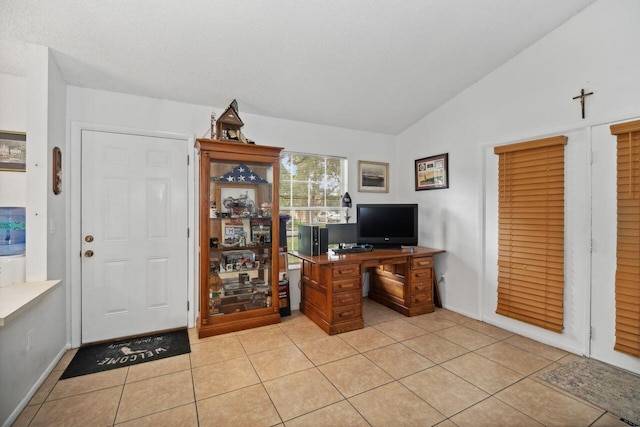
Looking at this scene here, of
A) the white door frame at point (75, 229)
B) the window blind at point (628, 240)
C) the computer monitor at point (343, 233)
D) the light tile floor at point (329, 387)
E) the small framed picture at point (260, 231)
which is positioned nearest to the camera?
the light tile floor at point (329, 387)

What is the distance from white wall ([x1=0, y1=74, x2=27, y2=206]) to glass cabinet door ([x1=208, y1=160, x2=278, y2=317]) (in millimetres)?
1467

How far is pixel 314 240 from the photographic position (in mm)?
3281

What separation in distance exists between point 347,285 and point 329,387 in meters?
1.13

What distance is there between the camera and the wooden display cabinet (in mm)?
2939

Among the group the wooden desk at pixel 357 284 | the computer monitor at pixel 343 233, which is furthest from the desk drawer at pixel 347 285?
the computer monitor at pixel 343 233

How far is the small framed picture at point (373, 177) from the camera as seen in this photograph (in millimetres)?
4172

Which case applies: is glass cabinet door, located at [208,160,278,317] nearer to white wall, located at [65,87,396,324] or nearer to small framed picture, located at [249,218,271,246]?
small framed picture, located at [249,218,271,246]

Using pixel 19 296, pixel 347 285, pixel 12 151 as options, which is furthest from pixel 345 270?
pixel 12 151

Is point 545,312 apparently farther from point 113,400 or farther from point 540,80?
point 113,400

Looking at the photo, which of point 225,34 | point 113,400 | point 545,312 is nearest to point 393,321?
point 545,312

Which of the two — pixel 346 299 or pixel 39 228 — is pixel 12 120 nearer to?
pixel 39 228

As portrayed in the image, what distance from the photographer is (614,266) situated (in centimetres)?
236

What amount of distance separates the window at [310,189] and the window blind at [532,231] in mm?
1944

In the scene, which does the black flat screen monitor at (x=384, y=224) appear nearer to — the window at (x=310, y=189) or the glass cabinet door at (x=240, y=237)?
the window at (x=310, y=189)
